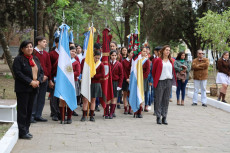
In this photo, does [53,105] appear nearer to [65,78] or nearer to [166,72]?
[65,78]

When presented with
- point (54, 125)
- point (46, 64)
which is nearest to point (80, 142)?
Answer: point (54, 125)

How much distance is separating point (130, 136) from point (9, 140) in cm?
256

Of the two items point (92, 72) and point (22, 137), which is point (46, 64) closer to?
point (92, 72)

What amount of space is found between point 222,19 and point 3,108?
18.0m

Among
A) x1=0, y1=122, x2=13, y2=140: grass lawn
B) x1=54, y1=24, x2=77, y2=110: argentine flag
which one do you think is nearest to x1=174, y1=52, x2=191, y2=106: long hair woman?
x1=54, y1=24, x2=77, y2=110: argentine flag

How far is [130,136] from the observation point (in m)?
7.44

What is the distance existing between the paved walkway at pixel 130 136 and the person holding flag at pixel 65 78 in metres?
0.59

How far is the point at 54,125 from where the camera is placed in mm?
8523

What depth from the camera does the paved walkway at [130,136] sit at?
6.38 metres

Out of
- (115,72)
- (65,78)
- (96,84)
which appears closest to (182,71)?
(115,72)

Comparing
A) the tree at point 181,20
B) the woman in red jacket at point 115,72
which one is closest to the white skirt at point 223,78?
the woman in red jacket at point 115,72

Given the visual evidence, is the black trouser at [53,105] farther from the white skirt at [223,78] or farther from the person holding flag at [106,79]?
the white skirt at [223,78]

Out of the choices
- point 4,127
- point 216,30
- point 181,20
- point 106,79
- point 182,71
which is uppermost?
point 181,20

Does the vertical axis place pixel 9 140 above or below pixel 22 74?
below
